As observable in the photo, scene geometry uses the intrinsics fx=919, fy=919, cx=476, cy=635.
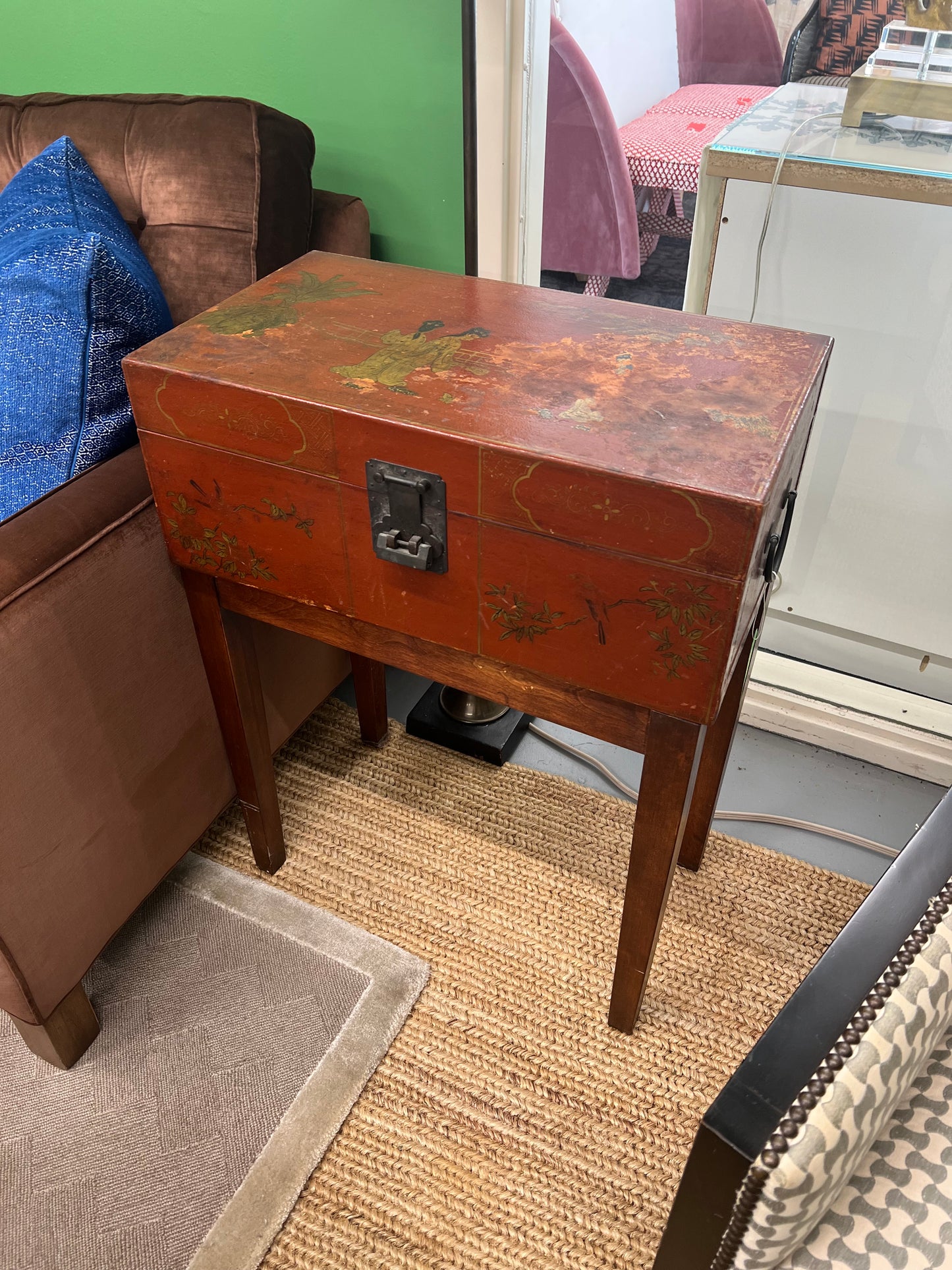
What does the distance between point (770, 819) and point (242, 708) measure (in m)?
0.76

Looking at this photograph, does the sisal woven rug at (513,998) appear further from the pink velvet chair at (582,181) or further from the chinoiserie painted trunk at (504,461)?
the pink velvet chair at (582,181)

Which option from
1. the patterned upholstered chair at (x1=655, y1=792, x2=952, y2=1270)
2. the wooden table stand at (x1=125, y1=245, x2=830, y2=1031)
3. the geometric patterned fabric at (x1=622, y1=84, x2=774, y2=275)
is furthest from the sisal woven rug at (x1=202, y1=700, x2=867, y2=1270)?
the geometric patterned fabric at (x1=622, y1=84, x2=774, y2=275)

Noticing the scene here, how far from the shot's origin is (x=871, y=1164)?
62 cm

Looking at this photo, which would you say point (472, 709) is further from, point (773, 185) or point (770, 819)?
point (773, 185)

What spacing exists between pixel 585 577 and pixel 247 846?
778 millimetres

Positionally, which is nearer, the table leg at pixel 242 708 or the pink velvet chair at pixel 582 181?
the table leg at pixel 242 708

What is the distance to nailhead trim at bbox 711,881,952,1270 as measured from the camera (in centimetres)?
50

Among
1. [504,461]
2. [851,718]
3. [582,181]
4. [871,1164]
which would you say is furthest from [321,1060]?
[582,181]

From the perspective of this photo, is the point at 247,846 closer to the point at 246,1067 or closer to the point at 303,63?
the point at 246,1067

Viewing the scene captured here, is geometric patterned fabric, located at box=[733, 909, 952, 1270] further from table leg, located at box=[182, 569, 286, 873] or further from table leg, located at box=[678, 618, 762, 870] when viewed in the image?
table leg, located at box=[182, 569, 286, 873]

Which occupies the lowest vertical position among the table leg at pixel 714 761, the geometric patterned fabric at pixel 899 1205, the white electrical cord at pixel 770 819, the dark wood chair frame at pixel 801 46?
the white electrical cord at pixel 770 819

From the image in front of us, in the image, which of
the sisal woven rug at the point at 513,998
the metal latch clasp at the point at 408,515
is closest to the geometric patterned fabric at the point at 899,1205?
the sisal woven rug at the point at 513,998

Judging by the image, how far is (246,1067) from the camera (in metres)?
1.05

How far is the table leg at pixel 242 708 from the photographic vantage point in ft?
3.25
